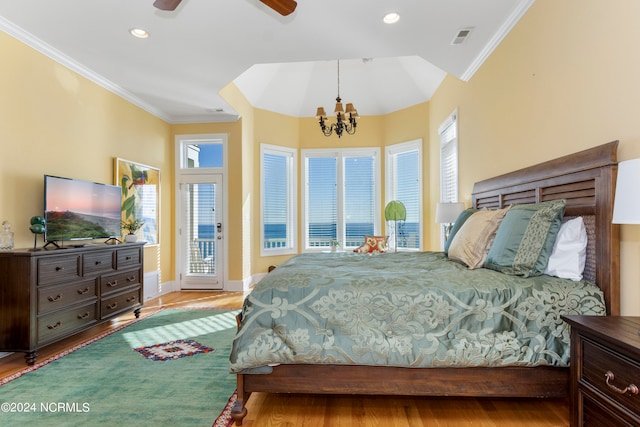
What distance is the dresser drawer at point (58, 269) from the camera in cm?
271

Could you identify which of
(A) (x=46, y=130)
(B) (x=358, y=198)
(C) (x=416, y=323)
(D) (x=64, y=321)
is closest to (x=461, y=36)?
(C) (x=416, y=323)

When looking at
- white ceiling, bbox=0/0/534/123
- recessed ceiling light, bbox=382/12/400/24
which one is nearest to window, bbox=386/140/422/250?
white ceiling, bbox=0/0/534/123

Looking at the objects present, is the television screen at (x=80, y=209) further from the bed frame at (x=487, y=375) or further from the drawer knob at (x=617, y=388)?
the drawer knob at (x=617, y=388)

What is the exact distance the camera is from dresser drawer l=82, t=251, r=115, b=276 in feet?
10.4

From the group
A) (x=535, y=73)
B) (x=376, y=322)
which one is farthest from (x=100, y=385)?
(x=535, y=73)

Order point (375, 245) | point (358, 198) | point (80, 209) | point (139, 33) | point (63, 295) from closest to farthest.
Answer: point (63, 295), point (139, 33), point (80, 209), point (375, 245), point (358, 198)

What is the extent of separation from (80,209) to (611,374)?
13.5 feet

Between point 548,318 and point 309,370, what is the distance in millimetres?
1271

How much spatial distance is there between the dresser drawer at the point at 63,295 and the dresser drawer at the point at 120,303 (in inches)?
7.5

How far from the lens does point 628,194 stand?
1.29 meters

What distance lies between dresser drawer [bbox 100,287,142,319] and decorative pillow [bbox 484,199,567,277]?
138 inches

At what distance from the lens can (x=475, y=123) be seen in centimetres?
356

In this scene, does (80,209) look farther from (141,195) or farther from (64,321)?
(141,195)

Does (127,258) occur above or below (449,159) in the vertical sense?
below
